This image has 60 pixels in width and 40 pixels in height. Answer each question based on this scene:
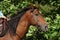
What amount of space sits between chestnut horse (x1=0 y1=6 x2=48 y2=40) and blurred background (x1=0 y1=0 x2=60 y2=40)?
50 centimetres

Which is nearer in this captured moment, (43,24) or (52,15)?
(43,24)

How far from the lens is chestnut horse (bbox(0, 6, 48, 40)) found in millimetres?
4914

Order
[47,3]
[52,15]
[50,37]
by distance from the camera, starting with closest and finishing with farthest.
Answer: [50,37] < [52,15] < [47,3]

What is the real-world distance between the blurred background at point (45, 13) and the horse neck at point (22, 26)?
1.68ft

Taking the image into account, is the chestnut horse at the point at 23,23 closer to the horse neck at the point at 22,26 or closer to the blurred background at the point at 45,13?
the horse neck at the point at 22,26

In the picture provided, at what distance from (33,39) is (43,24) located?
150cm

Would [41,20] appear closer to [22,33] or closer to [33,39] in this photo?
[22,33]

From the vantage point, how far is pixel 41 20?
4.91 meters

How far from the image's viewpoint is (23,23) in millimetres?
5016

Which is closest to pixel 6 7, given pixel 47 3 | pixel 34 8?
pixel 47 3

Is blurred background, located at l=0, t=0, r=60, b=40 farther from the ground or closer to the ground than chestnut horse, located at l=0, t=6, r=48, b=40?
closer to the ground

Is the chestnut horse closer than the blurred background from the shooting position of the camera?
Yes

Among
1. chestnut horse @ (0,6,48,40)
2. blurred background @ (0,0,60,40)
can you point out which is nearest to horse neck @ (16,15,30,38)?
chestnut horse @ (0,6,48,40)

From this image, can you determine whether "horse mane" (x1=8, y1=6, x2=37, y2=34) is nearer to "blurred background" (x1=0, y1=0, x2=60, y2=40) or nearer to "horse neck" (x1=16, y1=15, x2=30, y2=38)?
"horse neck" (x1=16, y1=15, x2=30, y2=38)
